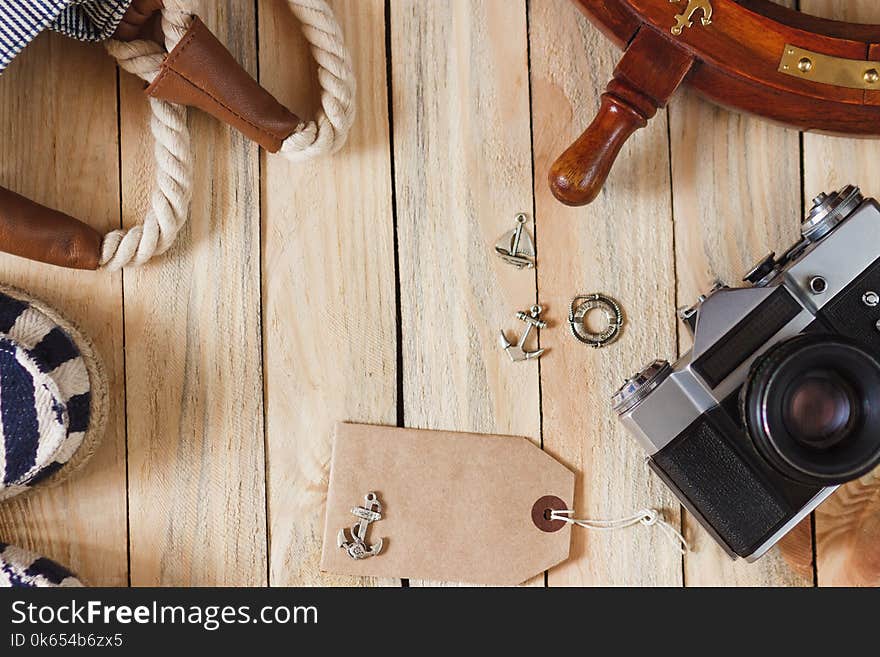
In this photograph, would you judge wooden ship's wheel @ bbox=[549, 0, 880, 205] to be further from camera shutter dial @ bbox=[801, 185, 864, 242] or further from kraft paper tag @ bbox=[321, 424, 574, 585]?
kraft paper tag @ bbox=[321, 424, 574, 585]

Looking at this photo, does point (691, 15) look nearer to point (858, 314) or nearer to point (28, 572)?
point (858, 314)

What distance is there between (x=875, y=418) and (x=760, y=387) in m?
0.09

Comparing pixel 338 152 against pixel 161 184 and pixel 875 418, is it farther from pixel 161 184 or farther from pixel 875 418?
pixel 875 418

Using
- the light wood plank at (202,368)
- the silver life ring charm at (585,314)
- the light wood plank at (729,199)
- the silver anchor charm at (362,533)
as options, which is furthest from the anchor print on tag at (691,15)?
the silver anchor charm at (362,533)

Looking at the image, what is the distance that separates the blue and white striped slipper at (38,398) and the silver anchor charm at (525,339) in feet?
1.15

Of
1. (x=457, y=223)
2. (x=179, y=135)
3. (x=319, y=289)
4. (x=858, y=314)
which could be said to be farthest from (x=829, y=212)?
(x=179, y=135)

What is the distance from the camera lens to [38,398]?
74 cm

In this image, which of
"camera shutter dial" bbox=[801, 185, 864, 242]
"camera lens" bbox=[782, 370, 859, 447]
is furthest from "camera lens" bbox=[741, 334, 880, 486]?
"camera shutter dial" bbox=[801, 185, 864, 242]

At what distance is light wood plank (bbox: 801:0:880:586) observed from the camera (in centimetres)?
82

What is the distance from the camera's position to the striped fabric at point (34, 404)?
0.74 meters

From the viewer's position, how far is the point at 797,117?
772 millimetres

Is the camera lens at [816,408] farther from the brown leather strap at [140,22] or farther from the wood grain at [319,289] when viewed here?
the brown leather strap at [140,22]
